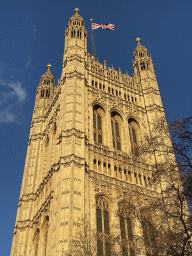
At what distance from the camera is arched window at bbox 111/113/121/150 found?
34.3 metres

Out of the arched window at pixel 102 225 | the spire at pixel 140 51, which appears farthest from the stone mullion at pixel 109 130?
the spire at pixel 140 51

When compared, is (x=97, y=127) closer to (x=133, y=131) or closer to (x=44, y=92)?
(x=133, y=131)

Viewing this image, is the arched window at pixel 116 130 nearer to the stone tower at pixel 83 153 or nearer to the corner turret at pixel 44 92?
the stone tower at pixel 83 153

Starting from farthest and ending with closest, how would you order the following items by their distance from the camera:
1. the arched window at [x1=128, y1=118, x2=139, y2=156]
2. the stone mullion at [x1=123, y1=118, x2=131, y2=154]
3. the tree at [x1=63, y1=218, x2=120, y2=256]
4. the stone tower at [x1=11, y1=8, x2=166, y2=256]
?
the arched window at [x1=128, y1=118, x2=139, y2=156], the stone mullion at [x1=123, y1=118, x2=131, y2=154], the stone tower at [x1=11, y1=8, x2=166, y2=256], the tree at [x1=63, y1=218, x2=120, y2=256]

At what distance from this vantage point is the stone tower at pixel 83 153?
2558cm

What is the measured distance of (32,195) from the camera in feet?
112

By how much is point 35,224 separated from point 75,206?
8.39 m

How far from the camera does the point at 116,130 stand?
36.1 m

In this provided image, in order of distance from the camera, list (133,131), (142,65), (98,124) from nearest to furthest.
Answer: (98,124) < (133,131) < (142,65)

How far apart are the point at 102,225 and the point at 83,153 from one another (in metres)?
6.11

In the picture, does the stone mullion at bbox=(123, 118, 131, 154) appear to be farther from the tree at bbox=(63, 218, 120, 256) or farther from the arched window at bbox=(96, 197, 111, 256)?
the tree at bbox=(63, 218, 120, 256)

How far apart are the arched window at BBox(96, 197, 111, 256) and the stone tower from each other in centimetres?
8

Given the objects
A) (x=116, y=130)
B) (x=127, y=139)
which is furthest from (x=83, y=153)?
(x=116, y=130)

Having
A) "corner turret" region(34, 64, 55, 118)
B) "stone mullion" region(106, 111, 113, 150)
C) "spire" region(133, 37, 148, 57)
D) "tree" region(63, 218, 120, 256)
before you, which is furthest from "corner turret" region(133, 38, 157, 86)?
"tree" region(63, 218, 120, 256)
